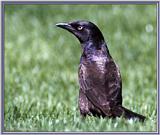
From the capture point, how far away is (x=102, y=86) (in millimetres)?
7234

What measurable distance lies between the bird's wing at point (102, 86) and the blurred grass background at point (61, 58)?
0.42 m

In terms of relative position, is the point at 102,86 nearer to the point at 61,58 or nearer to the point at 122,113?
the point at 122,113

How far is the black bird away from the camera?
7.18 meters

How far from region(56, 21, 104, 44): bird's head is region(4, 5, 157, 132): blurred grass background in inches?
33.4

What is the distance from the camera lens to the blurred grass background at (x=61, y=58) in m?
9.29

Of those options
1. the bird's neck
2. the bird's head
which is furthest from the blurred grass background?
the bird's head

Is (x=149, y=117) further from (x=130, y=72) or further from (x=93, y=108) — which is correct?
(x=130, y=72)

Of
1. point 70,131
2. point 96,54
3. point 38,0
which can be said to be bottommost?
point 70,131

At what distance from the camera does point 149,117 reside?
7.71 m

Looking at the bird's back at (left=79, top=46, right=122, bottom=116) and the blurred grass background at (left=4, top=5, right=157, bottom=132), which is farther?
the blurred grass background at (left=4, top=5, right=157, bottom=132)

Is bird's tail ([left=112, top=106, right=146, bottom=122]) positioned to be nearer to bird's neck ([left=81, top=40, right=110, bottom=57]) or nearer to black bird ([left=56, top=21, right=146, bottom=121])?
black bird ([left=56, top=21, right=146, bottom=121])

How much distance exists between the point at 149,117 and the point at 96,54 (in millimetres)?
940

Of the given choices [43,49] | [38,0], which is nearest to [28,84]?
[43,49]

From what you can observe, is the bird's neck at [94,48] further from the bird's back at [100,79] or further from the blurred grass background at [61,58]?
the blurred grass background at [61,58]
